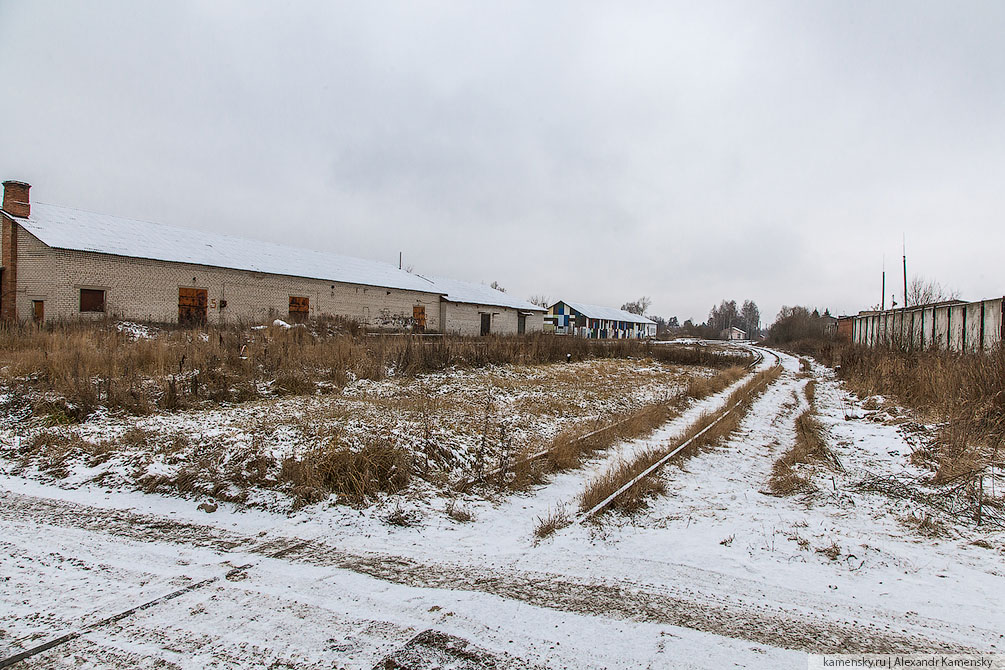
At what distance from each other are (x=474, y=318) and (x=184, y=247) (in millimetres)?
23203

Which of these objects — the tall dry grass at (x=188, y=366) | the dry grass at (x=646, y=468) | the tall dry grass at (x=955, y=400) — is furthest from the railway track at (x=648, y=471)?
the tall dry grass at (x=188, y=366)

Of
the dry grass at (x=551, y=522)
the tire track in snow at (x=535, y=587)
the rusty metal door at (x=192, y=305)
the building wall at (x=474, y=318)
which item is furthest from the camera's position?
the building wall at (x=474, y=318)

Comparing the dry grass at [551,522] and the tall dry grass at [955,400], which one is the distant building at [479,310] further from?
the dry grass at [551,522]

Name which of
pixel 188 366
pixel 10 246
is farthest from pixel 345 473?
pixel 10 246

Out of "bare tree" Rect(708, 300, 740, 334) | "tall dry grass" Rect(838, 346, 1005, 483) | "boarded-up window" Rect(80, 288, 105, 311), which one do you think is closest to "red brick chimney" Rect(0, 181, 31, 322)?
"boarded-up window" Rect(80, 288, 105, 311)

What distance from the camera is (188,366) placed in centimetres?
1068

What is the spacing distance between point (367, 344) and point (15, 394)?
8.46 m

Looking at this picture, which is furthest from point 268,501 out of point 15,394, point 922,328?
point 922,328

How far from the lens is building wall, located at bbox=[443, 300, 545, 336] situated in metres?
42.2

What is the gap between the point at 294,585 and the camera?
356 centimetres

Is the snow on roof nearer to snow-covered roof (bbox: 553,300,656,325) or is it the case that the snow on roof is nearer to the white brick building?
the white brick building

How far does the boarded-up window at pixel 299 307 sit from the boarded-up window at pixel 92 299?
9358 mm

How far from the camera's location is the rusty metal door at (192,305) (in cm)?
2595

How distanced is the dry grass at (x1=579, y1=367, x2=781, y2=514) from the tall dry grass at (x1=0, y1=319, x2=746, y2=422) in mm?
7195
